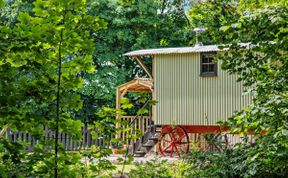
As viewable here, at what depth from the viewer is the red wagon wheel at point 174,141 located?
16719 mm

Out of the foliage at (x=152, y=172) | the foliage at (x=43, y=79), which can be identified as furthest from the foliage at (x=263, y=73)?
the foliage at (x=43, y=79)

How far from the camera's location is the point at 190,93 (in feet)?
54.3

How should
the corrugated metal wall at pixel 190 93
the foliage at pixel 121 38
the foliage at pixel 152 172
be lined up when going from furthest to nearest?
the foliage at pixel 121 38 → the corrugated metal wall at pixel 190 93 → the foliage at pixel 152 172

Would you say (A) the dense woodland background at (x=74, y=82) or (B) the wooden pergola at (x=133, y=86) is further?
(B) the wooden pergola at (x=133, y=86)

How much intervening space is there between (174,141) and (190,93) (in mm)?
1820

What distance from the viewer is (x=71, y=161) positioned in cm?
267

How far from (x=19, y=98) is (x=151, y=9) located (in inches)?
877

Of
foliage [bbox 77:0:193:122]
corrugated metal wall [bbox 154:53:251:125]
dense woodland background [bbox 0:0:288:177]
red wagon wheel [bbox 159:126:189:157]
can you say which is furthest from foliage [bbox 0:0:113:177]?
foliage [bbox 77:0:193:122]

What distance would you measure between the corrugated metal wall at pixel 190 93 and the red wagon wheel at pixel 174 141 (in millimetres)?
296

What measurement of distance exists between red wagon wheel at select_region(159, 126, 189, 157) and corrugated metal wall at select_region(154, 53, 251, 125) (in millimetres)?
296

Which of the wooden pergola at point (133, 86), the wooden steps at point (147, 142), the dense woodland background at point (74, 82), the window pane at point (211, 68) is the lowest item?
the wooden steps at point (147, 142)

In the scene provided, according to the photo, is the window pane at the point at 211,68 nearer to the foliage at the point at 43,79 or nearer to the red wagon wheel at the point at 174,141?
the red wagon wheel at the point at 174,141

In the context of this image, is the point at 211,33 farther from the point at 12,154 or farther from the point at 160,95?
the point at 160,95

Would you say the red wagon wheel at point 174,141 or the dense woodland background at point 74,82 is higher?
the dense woodland background at point 74,82
